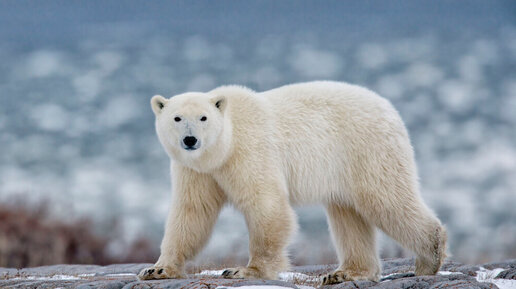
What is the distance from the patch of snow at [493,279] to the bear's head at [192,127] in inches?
134

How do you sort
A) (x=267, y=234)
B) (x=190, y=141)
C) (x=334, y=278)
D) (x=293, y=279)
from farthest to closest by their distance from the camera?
(x=293, y=279), (x=334, y=278), (x=267, y=234), (x=190, y=141)

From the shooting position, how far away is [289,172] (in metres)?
7.55

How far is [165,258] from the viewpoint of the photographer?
23.2 feet

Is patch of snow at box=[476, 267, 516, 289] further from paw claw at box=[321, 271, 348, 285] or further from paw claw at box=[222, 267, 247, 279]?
paw claw at box=[222, 267, 247, 279]

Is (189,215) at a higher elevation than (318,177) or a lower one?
lower

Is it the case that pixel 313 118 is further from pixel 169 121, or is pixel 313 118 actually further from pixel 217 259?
pixel 217 259

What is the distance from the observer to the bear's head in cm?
664

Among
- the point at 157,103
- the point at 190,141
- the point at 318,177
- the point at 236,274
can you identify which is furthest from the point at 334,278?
the point at 157,103

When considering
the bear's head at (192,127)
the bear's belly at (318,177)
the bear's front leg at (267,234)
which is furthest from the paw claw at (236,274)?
the bear's belly at (318,177)

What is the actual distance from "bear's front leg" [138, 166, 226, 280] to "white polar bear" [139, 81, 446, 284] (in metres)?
0.01

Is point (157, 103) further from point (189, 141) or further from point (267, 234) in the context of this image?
point (267, 234)

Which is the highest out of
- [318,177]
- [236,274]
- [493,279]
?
[318,177]

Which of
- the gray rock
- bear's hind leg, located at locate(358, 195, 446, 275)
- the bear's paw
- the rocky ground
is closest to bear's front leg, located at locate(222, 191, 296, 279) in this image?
the rocky ground

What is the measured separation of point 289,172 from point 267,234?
0.92m
